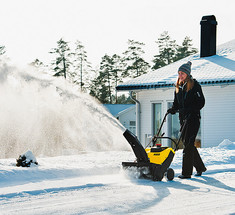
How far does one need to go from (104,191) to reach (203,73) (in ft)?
35.9

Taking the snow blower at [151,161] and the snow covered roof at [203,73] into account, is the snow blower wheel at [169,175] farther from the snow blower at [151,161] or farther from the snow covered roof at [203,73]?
the snow covered roof at [203,73]

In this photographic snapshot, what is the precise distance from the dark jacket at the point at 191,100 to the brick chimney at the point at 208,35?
38.1 feet

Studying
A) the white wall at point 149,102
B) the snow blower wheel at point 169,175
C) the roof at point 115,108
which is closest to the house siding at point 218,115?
the white wall at point 149,102

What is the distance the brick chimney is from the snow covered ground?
11076 mm

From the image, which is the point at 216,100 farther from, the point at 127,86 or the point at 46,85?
the point at 46,85

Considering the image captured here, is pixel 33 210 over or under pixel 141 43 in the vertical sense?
under

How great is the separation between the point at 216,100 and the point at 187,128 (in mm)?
8623

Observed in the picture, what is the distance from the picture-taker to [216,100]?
1503 centimetres

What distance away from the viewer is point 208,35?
1780 centimetres

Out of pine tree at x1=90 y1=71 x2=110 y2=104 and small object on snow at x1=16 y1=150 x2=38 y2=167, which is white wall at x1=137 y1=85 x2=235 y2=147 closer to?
small object on snow at x1=16 y1=150 x2=38 y2=167

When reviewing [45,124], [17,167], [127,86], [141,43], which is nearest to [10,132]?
[45,124]

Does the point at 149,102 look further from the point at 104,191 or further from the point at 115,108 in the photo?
the point at 115,108

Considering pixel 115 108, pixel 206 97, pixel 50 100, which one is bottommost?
pixel 50 100

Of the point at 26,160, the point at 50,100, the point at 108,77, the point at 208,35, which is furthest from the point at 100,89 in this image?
the point at 26,160
